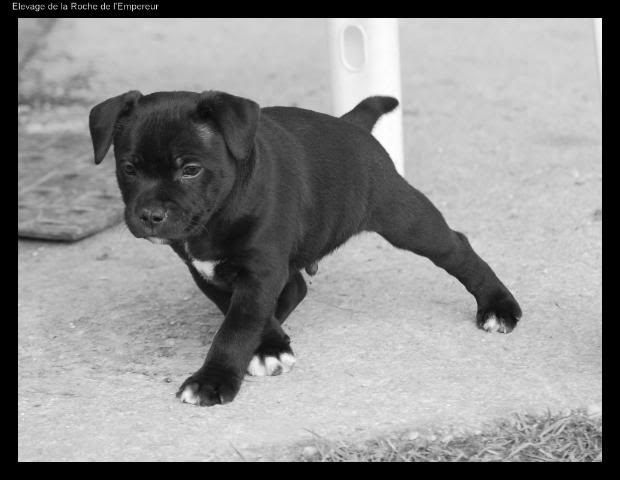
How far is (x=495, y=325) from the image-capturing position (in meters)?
4.88

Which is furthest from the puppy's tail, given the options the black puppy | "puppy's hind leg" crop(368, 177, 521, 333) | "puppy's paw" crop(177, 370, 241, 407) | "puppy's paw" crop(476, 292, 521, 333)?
"puppy's paw" crop(177, 370, 241, 407)

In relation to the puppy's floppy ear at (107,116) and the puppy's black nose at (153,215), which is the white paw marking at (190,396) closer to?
the puppy's black nose at (153,215)

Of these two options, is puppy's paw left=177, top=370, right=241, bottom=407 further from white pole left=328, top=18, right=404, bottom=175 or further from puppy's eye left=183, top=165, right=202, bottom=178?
white pole left=328, top=18, right=404, bottom=175

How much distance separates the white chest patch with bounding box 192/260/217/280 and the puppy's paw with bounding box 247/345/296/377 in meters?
0.35

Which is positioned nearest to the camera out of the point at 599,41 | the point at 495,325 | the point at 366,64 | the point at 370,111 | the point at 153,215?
the point at 153,215

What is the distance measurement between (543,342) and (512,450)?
38.2 inches

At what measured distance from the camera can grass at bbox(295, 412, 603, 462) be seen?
12.6 ft

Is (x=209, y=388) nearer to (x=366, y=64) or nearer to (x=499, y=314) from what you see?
(x=499, y=314)

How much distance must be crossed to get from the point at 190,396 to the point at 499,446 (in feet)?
3.71

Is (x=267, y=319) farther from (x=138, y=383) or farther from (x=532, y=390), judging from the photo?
(x=532, y=390)

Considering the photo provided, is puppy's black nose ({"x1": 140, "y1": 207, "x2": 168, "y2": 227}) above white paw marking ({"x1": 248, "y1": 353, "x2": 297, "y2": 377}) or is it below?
above

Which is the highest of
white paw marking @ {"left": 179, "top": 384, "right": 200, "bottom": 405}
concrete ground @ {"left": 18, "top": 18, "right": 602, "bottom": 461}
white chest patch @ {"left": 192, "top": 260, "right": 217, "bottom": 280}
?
white chest patch @ {"left": 192, "top": 260, "right": 217, "bottom": 280}

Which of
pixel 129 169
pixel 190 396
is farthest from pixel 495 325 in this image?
pixel 129 169
